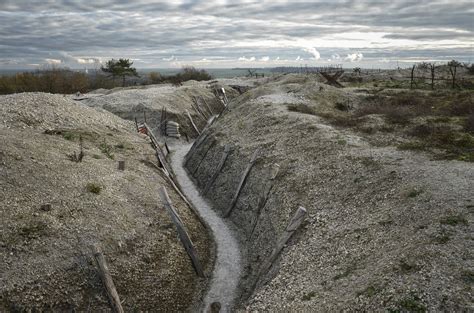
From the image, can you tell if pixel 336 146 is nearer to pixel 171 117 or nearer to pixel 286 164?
pixel 286 164

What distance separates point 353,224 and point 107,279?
9.42 metres

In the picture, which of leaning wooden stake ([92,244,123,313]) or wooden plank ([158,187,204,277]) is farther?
wooden plank ([158,187,204,277])

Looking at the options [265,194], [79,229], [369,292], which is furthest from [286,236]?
[79,229]

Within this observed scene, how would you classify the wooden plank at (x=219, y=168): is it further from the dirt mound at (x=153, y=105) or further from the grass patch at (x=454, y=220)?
the dirt mound at (x=153, y=105)

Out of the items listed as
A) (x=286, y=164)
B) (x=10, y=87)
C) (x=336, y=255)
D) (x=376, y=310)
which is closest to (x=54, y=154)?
(x=286, y=164)

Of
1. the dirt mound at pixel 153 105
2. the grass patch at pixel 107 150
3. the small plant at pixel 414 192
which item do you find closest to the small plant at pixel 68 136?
the grass patch at pixel 107 150

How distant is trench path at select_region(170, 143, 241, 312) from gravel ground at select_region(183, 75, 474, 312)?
0.63 metres

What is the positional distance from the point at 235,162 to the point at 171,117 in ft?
64.9

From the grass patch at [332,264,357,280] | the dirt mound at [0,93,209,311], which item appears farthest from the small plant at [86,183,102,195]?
the grass patch at [332,264,357,280]

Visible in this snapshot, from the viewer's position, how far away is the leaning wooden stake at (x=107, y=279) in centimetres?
1339

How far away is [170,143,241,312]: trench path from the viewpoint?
15815mm

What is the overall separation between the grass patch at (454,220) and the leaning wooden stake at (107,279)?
11.4m

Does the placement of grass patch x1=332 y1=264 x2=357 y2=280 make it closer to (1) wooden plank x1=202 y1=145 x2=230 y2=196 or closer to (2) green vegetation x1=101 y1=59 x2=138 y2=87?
(1) wooden plank x1=202 y1=145 x2=230 y2=196

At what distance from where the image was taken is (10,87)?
203 feet
